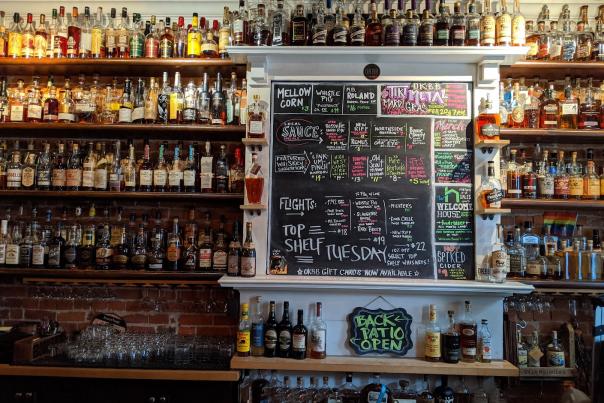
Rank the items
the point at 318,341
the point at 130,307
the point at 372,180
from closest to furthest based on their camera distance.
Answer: the point at 318,341 < the point at 372,180 < the point at 130,307

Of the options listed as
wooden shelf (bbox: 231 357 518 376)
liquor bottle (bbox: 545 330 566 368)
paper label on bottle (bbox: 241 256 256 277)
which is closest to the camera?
wooden shelf (bbox: 231 357 518 376)

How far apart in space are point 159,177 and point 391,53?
1.68 meters

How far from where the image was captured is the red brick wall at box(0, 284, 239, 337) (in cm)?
335

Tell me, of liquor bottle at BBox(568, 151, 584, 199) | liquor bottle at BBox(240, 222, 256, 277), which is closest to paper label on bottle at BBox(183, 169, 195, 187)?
liquor bottle at BBox(240, 222, 256, 277)

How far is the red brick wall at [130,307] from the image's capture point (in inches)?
132

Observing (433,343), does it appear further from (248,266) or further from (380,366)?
(248,266)

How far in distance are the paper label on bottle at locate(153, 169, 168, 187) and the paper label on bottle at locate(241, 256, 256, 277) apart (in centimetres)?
76

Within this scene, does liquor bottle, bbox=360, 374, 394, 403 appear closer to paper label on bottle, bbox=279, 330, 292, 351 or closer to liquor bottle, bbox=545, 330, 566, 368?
paper label on bottle, bbox=279, 330, 292, 351

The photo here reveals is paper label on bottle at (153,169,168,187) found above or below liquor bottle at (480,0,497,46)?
below

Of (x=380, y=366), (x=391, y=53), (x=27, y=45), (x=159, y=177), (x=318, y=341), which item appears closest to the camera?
(x=380, y=366)

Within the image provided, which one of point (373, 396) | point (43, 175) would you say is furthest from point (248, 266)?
point (43, 175)

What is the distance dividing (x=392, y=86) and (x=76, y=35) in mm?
2182

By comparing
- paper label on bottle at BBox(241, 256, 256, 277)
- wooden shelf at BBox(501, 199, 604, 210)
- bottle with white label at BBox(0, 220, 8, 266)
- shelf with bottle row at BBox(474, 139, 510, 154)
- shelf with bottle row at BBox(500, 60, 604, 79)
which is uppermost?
shelf with bottle row at BBox(500, 60, 604, 79)

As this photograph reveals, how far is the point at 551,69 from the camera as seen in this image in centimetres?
312
